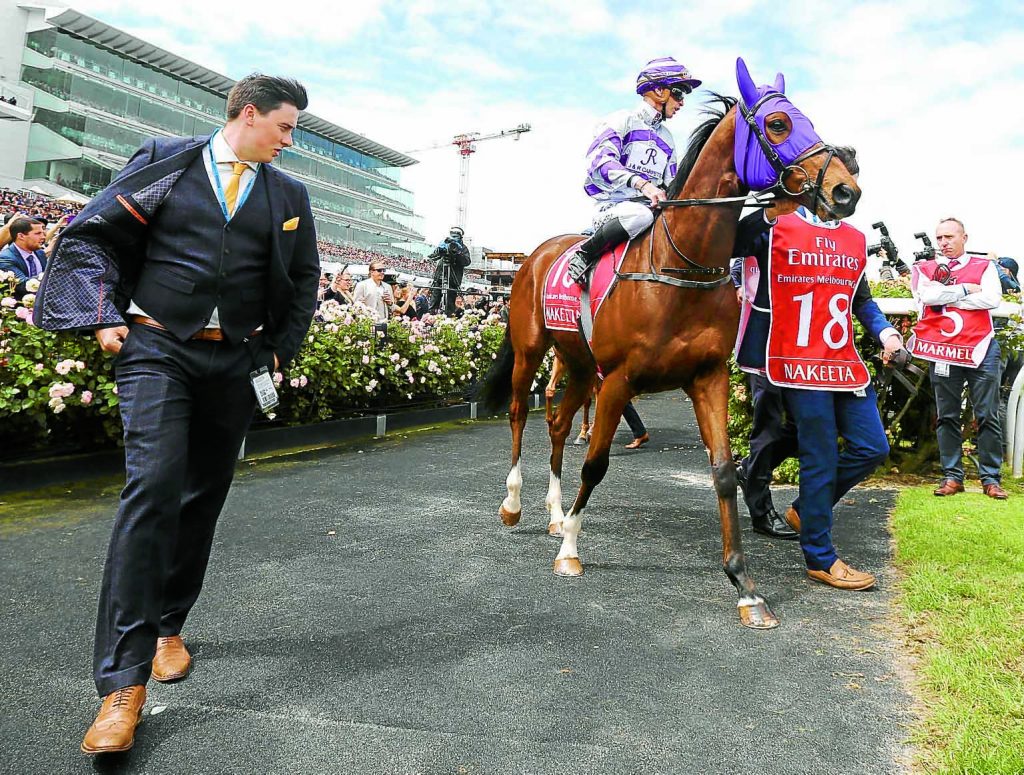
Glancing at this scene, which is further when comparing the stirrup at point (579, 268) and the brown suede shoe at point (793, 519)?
the brown suede shoe at point (793, 519)

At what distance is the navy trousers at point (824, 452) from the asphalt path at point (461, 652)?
26 centimetres

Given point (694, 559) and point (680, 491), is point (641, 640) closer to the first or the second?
point (694, 559)

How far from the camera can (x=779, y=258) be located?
163 inches

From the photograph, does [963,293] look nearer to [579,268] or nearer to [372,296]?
[579,268]

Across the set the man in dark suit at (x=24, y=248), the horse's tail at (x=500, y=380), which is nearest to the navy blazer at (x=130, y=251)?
the horse's tail at (x=500, y=380)

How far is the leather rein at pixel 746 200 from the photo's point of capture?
10.9 ft

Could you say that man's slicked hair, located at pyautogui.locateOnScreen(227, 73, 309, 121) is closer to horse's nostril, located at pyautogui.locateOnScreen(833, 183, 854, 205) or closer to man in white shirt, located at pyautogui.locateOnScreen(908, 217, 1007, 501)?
horse's nostril, located at pyautogui.locateOnScreen(833, 183, 854, 205)

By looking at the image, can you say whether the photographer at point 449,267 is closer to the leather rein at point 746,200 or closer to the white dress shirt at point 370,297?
the white dress shirt at point 370,297

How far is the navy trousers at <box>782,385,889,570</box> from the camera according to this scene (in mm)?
3988

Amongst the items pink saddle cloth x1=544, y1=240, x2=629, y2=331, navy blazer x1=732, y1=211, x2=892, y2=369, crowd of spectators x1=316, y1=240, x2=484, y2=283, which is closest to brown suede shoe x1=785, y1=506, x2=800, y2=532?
navy blazer x1=732, y1=211, x2=892, y2=369

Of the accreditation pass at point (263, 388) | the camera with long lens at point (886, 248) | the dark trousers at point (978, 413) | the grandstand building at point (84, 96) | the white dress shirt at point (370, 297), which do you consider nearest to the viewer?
the accreditation pass at point (263, 388)

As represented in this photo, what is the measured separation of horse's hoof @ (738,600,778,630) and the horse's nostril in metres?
1.83

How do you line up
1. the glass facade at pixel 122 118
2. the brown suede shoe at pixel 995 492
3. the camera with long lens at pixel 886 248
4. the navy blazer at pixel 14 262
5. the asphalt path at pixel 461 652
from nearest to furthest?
1. the asphalt path at pixel 461 652
2. the brown suede shoe at pixel 995 492
3. the navy blazer at pixel 14 262
4. the camera with long lens at pixel 886 248
5. the glass facade at pixel 122 118

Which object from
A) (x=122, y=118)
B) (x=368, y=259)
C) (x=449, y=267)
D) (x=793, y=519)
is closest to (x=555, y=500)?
(x=793, y=519)
